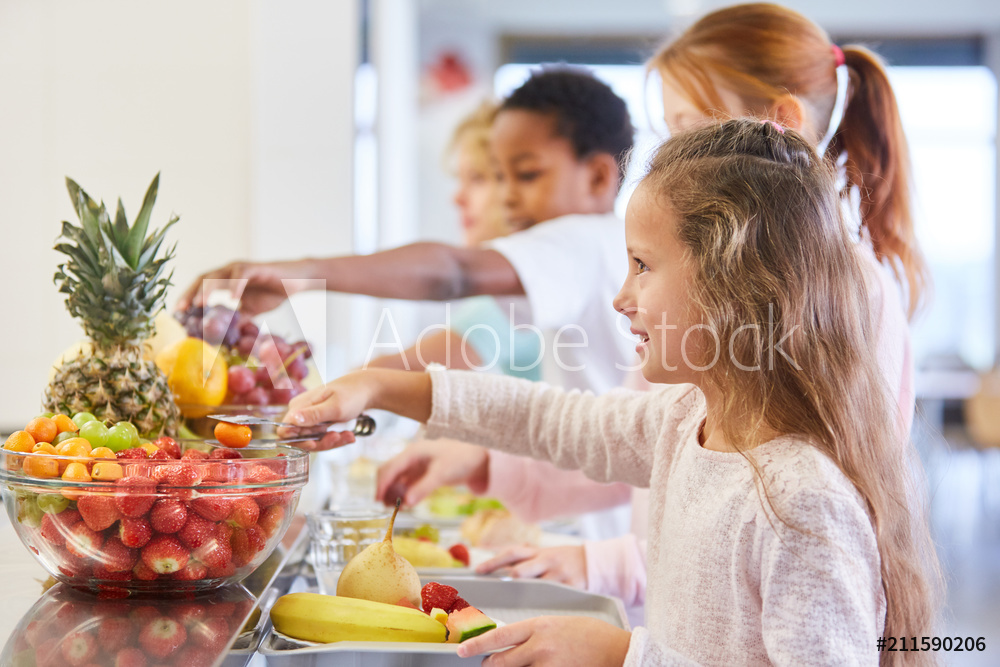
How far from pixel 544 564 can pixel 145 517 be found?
2.06 feet

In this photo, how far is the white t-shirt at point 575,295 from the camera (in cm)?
158

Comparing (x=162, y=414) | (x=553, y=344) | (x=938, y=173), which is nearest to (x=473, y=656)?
(x=162, y=414)

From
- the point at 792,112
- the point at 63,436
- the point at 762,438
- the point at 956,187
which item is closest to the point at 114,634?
the point at 63,436

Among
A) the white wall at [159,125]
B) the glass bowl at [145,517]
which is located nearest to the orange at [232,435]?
the glass bowl at [145,517]

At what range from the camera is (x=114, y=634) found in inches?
27.1

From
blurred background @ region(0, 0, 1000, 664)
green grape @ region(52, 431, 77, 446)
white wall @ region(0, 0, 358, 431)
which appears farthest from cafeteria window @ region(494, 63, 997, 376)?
green grape @ region(52, 431, 77, 446)

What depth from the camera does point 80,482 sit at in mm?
738

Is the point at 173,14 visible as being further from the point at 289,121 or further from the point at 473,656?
the point at 473,656

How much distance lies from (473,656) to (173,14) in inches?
75.2

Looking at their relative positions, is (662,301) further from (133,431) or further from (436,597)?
(133,431)

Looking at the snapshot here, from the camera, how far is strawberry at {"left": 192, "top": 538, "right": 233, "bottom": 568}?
2.52ft

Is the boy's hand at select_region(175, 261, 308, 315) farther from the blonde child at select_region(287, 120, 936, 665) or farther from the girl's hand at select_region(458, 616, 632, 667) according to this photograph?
the girl's hand at select_region(458, 616, 632, 667)

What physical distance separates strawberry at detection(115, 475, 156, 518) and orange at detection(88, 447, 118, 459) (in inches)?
1.7

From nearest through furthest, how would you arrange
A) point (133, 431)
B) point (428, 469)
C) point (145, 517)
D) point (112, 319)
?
point (145, 517) < point (133, 431) < point (112, 319) < point (428, 469)
